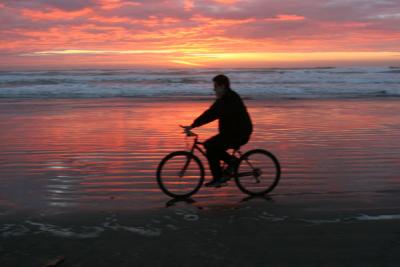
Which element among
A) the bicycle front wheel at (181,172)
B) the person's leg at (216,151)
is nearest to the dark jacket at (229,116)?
the person's leg at (216,151)

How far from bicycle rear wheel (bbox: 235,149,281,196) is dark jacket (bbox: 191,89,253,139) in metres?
0.45

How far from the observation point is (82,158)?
916 centimetres

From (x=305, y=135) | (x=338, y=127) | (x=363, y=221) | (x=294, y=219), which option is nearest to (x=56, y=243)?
(x=294, y=219)

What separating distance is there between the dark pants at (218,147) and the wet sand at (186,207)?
17.0 inches

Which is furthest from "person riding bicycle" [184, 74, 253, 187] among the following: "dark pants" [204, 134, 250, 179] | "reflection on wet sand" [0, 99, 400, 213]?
"reflection on wet sand" [0, 99, 400, 213]

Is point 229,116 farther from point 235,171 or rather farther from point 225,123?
point 235,171

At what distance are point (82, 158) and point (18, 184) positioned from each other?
210 centimetres

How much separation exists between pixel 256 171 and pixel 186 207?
1.20 meters

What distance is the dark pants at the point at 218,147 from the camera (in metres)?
6.22

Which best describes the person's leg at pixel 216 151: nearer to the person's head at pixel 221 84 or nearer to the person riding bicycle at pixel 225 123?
the person riding bicycle at pixel 225 123

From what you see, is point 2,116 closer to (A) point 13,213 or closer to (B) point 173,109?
(B) point 173,109

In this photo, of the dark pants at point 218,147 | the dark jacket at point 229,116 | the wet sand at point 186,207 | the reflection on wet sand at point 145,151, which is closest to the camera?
the wet sand at point 186,207

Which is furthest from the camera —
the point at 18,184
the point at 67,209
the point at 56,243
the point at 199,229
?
the point at 18,184

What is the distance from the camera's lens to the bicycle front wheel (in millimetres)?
6413
